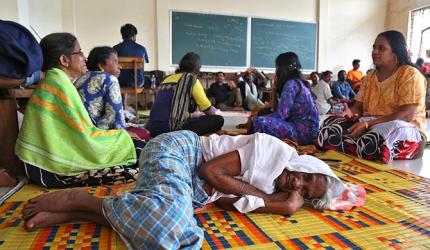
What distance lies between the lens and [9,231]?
1.36m

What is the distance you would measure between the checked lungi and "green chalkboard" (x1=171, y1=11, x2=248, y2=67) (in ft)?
19.6

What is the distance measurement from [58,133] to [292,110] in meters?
2.05

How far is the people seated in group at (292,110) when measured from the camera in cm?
305

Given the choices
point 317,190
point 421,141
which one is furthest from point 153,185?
point 421,141

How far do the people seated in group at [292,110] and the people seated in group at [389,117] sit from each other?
213 millimetres

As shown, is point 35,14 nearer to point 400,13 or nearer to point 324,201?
point 324,201

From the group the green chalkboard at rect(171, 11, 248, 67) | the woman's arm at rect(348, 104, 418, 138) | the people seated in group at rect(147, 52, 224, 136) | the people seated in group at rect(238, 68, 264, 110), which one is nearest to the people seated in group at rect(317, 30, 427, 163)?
the woman's arm at rect(348, 104, 418, 138)

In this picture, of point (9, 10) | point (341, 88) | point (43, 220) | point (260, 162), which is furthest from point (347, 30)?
point (43, 220)

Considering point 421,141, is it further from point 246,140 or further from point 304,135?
point 246,140

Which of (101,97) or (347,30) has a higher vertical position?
(347,30)

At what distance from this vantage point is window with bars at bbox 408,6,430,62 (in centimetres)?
797

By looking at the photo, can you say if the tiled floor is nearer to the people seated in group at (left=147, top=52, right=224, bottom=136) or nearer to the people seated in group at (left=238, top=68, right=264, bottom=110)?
the people seated in group at (left=147, top=52, right=224, bottom=136)

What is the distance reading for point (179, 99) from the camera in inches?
118

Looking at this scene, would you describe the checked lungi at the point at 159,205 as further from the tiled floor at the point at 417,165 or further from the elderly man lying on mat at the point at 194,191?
the tiled floor at the point at 417,165
